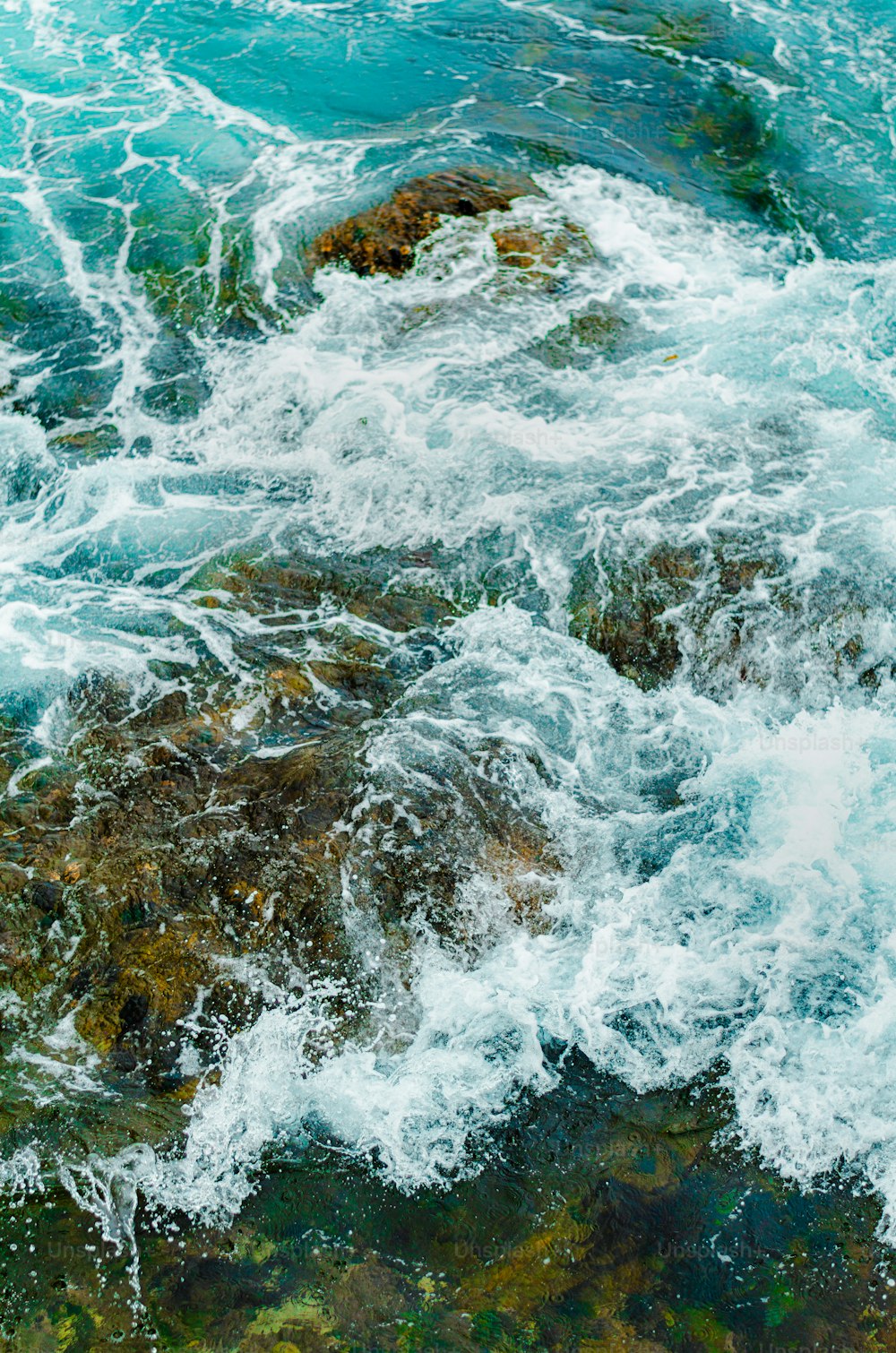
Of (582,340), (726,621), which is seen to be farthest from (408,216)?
(726,621)

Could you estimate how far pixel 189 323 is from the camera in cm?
1572

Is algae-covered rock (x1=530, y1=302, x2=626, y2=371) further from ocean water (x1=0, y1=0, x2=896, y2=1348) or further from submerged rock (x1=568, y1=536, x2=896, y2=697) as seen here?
submerged rock (x1=568, y1=536, x2=896, y2=697)

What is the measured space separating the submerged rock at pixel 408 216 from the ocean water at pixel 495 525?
0.38m

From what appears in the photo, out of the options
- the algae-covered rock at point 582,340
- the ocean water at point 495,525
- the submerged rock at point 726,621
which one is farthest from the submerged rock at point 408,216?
the submerged rock at point 726,621

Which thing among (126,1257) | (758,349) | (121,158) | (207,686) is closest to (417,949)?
(126,1257)

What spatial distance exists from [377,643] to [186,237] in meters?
10.2

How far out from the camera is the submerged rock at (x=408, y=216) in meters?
16.1

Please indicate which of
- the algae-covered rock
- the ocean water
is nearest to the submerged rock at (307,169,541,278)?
the ocean water

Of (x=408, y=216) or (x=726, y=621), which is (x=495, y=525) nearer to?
(x=726, y=621)

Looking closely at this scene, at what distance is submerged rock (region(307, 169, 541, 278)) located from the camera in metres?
16.1

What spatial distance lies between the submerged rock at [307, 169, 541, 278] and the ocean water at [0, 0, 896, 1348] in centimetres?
38

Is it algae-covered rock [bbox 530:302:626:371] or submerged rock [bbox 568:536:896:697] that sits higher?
algae-covered rock [bbox 530:302:626:371]

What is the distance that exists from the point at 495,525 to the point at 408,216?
7352mm

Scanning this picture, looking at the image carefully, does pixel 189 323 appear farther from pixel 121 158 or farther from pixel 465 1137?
pixel 465 1137
